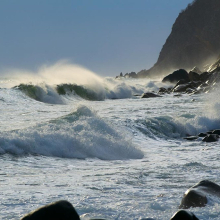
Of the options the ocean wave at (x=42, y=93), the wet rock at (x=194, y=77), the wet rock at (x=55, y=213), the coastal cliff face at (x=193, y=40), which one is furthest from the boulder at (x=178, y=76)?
the coastal cliff face at (x=193, y=40)

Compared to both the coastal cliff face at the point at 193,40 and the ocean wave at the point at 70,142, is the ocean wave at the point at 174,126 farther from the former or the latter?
the coastal cliff face at the point at 193,40

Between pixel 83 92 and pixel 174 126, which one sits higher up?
pixel 83 92

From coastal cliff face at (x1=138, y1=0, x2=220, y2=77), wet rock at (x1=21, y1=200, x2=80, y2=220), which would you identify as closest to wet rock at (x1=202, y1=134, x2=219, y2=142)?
wet rock at (x1=21, y1=200, x2=80, y2=220)

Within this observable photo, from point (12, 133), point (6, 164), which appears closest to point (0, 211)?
point (6, 164)

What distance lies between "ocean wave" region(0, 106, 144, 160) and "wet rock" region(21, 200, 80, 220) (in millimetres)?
4398

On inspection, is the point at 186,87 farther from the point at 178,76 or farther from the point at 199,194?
the point at 199,194

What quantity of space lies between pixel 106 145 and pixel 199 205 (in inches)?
191

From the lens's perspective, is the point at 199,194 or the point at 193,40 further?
the point at 193,40

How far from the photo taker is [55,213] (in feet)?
13.8

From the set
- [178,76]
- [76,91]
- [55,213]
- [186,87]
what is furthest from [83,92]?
[55,213]

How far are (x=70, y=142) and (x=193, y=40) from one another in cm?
9133

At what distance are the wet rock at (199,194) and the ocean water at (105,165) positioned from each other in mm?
100

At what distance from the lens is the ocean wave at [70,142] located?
29.0 feet

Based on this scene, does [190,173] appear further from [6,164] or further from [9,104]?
[9,104]
